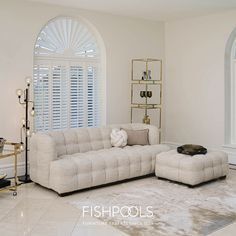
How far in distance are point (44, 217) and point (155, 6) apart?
3886 millimetres

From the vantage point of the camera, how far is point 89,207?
13.0 ft

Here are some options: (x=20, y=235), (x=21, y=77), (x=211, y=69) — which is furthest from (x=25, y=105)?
(x=211, y=69)

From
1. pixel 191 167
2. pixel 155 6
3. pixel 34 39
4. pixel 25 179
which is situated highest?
pixel 155 6

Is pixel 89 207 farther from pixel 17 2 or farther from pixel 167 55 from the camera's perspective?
pixel 167 55

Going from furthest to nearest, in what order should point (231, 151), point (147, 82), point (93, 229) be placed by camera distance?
point (147, 82), point (231, 151), point (93, 229)

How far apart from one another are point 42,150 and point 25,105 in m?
1.01

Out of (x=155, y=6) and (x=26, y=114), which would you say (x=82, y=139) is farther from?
(x=155, y=6)

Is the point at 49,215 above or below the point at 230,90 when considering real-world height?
below

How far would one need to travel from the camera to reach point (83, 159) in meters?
4.59

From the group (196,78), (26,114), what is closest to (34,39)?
(26,114)

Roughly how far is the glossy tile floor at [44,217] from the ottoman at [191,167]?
1.15 metres

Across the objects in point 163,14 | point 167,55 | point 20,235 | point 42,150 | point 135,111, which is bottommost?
point 20,235

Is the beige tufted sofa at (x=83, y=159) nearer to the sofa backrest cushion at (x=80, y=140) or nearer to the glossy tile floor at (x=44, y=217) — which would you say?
the sofa backrest cushion at (x=80, y=140)

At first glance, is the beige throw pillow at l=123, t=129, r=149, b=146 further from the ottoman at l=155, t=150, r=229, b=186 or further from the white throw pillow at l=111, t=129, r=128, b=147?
the ottoman at l=155, t=150, r=229, b=186
